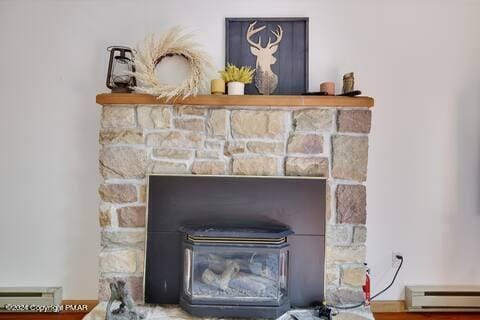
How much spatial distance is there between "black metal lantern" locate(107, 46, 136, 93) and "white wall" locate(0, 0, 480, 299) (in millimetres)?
236

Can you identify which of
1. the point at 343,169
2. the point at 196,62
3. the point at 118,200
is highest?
the point at 196,62

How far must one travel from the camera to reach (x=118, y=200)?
2.08m

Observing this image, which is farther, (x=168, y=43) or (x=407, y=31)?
(x=407, y=31)

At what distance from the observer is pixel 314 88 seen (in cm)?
238

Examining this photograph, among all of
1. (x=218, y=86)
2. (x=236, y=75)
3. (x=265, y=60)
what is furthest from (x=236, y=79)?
(x=265, y=60)

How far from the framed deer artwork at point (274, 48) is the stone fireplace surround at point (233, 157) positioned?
0.33 metres

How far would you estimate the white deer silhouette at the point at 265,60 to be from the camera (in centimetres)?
226

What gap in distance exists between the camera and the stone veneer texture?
6.79 feet

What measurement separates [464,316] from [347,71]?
207 centimetres

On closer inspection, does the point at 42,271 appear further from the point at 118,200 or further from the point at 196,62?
the point at 196,62

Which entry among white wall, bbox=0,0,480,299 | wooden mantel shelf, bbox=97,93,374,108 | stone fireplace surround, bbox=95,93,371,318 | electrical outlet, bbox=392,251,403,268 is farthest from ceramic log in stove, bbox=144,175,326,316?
electrical outlet, bbox=392,251,403,268

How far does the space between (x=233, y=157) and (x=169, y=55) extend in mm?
868

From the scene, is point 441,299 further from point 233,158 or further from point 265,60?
point 265,60

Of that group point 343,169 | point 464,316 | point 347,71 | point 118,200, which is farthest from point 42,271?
point 464,316
